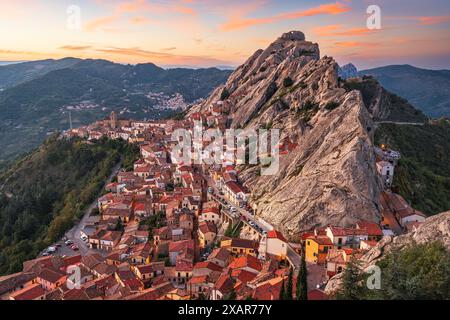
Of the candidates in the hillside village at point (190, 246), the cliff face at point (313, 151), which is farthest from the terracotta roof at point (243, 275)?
the cliff face at point (313, 151)

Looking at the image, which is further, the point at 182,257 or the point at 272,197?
the point at 272,197

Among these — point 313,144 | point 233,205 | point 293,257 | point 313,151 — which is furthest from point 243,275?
point 313,144

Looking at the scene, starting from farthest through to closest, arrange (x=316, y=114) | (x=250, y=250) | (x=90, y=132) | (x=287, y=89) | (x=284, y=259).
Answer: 1. (x=90, y=132)
2. (x=287, y=89)
3. (x=316, y=114)
4. (x=250, y=250)
5. (x=284, y=259)

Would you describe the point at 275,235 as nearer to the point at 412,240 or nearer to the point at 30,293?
the point at 412,240
